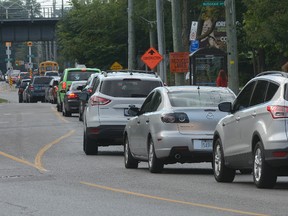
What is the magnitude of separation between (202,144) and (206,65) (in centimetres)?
3004

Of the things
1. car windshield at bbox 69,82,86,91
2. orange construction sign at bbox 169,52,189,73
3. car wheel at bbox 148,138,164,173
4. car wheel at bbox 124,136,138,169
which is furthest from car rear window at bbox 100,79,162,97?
car windshield at bbox 69,82,86,91

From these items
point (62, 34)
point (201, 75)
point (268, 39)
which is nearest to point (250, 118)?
point (268, 39)

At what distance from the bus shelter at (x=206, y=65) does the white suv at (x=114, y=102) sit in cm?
2429

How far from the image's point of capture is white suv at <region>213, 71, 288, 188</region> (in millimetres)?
14758

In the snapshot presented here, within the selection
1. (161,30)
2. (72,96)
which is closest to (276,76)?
(72,96)

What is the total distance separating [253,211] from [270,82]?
3.34 m

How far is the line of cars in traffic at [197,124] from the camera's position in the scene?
15023 mm

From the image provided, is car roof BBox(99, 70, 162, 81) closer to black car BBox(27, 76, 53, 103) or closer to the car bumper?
the car bumper

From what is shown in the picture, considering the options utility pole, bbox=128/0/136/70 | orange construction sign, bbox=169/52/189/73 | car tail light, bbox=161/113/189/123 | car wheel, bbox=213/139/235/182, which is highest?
utility pole, bbox=128/0/136/70

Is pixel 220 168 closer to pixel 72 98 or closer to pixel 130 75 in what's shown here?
pixel 130 75

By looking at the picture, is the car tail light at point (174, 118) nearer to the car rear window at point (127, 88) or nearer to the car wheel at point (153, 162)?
the car wheel at point (153, 162)

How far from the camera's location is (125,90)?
23828 mm

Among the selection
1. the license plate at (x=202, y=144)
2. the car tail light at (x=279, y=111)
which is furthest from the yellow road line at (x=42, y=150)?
the car tail light at (x=279, y=111)

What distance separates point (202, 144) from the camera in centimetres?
1864
